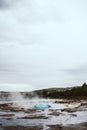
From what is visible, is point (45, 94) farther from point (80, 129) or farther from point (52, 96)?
point (80, 129)

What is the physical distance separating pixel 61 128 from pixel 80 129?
8.33ft

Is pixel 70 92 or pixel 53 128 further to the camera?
pixel 70 92

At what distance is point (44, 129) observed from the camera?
29.6 metres

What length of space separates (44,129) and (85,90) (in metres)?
98.7

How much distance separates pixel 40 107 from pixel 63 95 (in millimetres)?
74117

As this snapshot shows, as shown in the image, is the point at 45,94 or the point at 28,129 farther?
the point at 45,94

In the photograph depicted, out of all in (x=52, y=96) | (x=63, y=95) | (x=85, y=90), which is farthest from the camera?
(x=52, y=96)

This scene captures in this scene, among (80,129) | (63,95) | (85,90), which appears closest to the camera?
(80,129)

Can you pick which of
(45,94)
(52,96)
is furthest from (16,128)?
(45,94)

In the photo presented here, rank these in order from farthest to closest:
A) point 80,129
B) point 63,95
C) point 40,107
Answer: point 63,95 < point 40,107 < point 80,129

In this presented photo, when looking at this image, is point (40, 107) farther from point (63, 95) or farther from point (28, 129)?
point (63, 95)

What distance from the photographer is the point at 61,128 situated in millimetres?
30562

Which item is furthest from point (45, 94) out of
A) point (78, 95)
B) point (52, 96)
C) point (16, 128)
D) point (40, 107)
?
point (16, 128)

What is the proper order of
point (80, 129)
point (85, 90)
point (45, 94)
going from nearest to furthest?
point (80, 129) → point (85, 90) → point (45, 94)
